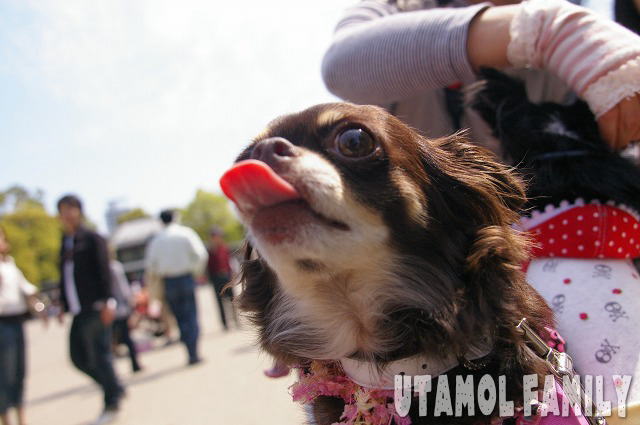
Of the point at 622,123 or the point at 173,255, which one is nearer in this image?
the point at 622,123

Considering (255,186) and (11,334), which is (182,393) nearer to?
(11,334)

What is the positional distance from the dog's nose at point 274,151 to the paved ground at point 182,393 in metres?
2.21

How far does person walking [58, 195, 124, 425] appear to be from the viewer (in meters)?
4.94

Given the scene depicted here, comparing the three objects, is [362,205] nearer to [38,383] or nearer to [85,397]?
[85,397]

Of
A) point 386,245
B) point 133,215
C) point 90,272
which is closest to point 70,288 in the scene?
point 90,272

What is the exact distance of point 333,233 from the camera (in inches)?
48.5

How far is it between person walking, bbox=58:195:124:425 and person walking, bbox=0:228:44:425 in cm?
39

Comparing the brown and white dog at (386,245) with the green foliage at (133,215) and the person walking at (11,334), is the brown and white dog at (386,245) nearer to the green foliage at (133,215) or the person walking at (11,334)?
the person walking at (11,334)

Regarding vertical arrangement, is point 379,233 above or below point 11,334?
above

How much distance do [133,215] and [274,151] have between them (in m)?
85.9

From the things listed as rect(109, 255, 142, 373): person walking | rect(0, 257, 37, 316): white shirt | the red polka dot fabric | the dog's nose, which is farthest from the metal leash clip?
rect(109, 255, 142, 373): person walking

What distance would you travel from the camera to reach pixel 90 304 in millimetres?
4969

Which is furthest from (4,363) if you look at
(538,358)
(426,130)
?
(538,358)

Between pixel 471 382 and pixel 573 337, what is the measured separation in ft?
1.15
